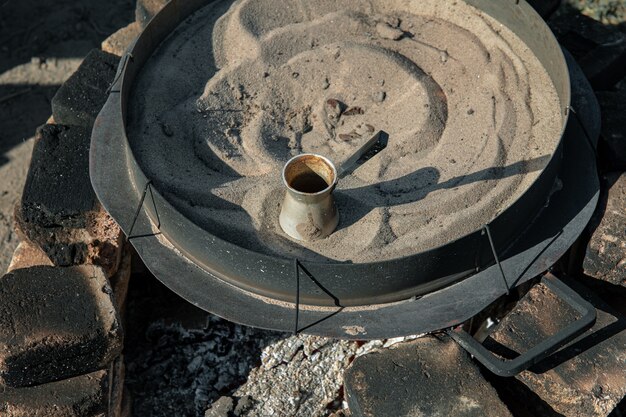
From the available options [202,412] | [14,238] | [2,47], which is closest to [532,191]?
[202,412]

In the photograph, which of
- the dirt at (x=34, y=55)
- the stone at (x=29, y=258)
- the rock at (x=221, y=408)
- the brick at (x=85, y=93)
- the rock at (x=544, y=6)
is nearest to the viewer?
the rock at (x=221, y=408)

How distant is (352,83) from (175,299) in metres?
1.00

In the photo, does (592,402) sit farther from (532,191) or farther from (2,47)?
(2,47)

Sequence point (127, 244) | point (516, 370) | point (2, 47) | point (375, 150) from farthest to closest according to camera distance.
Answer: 1. point (2, 47)
2. point (127, 244)
3. point (375, 150)
4. point (516, 370)

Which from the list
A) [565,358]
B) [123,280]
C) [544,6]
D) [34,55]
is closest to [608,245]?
[565,358]

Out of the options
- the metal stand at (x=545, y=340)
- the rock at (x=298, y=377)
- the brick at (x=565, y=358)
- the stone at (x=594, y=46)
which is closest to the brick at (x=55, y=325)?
the rock at (x=298, y=377)

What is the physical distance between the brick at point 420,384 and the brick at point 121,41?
5.72 feet

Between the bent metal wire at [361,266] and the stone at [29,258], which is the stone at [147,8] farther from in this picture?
the stone at [29,258]

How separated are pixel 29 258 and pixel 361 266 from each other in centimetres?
121

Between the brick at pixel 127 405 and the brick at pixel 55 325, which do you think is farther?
the brick at pixel 127 405

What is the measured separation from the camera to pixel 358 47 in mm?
2918

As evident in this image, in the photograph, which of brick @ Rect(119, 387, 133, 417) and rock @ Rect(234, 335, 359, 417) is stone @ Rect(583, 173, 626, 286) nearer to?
rock @ Rect(234, 335, 359, 417)

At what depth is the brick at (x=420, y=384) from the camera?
7.55ft

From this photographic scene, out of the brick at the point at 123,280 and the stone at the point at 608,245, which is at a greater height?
the stone at the point at 608,245
